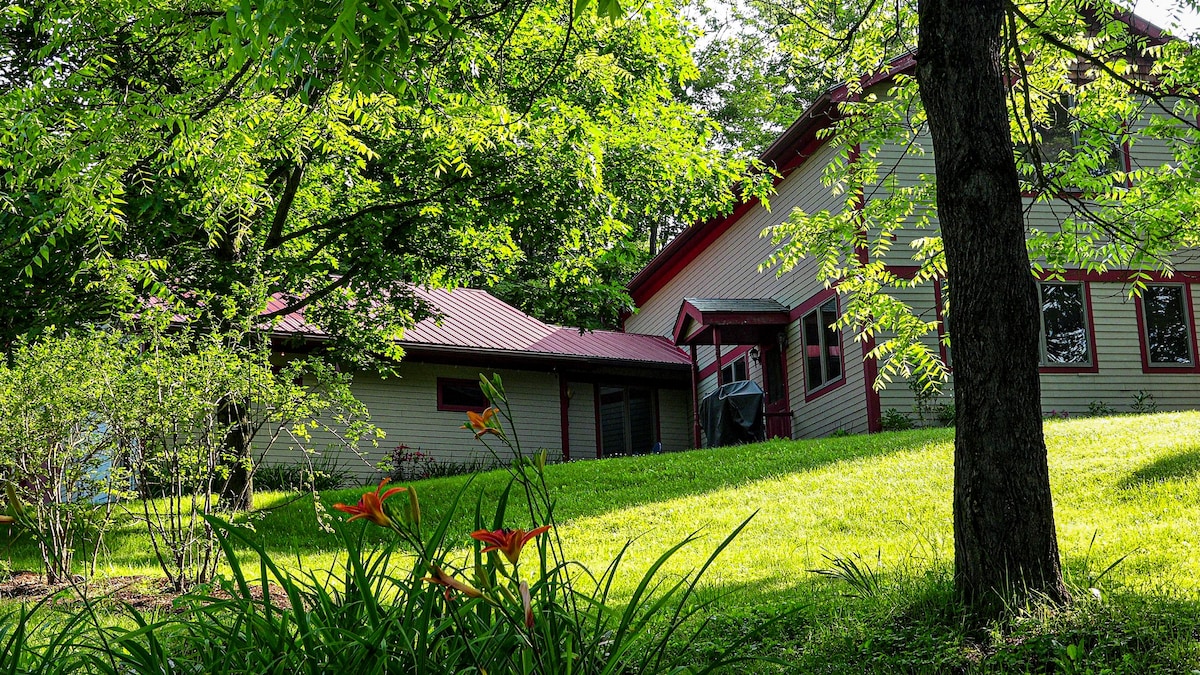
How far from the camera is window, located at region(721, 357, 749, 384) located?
72.3 feet

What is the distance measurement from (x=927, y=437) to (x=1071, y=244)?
648 cm

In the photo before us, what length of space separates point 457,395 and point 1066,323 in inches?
463

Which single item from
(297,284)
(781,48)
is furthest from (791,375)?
Result: (781,48)

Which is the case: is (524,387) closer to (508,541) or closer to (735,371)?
(735,371)

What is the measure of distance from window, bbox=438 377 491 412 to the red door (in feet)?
19.0

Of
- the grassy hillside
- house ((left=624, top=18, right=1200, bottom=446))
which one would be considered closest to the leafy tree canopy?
the grassy hillside

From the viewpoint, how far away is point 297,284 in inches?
493

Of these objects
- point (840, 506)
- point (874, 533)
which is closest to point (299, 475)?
point (840, 506)

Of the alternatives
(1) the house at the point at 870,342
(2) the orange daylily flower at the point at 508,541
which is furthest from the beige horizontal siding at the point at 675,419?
(2) the orange daylily flower at the point at 508,541

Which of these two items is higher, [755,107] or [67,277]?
[755,107]

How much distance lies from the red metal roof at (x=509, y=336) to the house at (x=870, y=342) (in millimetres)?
3148

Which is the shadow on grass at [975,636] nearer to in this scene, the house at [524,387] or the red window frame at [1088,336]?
the red window frame at [1088,336]

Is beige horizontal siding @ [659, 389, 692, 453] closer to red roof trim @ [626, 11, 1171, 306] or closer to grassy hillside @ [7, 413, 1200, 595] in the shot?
red roof trim @ [626, 11, 1171, 306]

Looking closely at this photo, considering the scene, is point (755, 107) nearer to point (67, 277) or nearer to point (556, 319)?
point (556, 319)
